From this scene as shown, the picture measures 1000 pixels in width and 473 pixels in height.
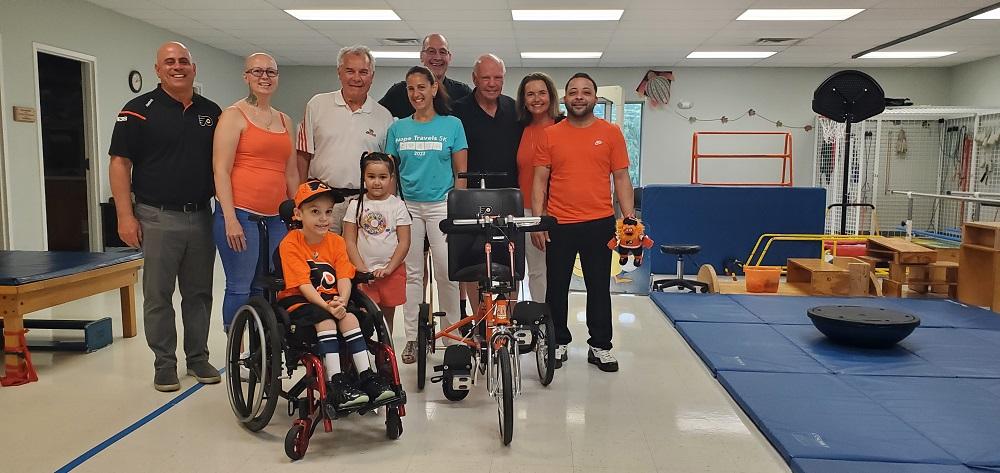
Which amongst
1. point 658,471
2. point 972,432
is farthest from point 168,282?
point 972,432

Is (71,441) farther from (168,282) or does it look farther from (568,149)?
(568,149)

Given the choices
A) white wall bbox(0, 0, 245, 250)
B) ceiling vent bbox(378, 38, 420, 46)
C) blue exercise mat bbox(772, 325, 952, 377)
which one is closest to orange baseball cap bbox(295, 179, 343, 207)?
blue exercise mat bbox(772, 325, 952, 377)

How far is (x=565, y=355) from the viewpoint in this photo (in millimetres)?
4027

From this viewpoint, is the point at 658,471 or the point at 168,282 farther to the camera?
the point at 168,282

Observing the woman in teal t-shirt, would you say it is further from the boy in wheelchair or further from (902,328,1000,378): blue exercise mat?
(902,328,1000,378): blue exercise mat

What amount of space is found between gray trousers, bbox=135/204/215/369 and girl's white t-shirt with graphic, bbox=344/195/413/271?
77cm

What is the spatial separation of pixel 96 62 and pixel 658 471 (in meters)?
7.74

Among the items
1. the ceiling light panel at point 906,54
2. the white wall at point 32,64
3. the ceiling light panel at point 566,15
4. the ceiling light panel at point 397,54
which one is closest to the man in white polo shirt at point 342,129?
the white wall at point 32,64

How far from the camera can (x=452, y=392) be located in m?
3.32

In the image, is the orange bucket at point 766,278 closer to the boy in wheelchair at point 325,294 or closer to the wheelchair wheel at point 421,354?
the wheelchair wheel at point 421,354

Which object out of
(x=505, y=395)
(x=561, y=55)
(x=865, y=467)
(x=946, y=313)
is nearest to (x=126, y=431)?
(x=505, y=395)

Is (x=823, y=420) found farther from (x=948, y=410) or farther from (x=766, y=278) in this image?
(x=766, y=278)

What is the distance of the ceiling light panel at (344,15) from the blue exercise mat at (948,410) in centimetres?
646

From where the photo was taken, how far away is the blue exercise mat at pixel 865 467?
2488 millimetres
